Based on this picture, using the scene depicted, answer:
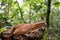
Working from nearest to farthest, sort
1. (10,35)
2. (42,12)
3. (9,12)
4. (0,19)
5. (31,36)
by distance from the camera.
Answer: (31,36), (10,35), (0,19), (42,12), (9,12)

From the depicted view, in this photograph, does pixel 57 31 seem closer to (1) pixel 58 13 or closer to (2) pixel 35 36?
(1) pixel 58 13

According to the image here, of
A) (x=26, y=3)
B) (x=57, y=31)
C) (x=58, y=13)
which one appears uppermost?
(x=26, y=3)

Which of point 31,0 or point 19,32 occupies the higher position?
point 31,0

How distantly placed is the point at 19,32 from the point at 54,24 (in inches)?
33.4

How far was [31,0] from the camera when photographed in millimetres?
2080

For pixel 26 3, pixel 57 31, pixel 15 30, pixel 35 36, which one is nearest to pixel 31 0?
pixel 26 3

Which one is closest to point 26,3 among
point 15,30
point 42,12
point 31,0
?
point 31,0

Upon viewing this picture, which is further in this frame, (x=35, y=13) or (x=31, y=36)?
(x=35, y=13)

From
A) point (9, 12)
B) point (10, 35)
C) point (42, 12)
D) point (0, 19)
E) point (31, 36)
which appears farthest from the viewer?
point (9, 12)

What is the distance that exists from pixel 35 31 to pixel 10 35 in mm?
228

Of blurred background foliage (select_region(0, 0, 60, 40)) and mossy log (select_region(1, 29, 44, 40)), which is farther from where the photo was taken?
blurred background foliage (select_region(0, 0, 60, 40))

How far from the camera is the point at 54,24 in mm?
1997

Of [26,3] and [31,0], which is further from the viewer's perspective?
[26,3]

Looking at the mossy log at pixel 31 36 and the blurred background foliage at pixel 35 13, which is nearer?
the mossy log at pixel 31 36
